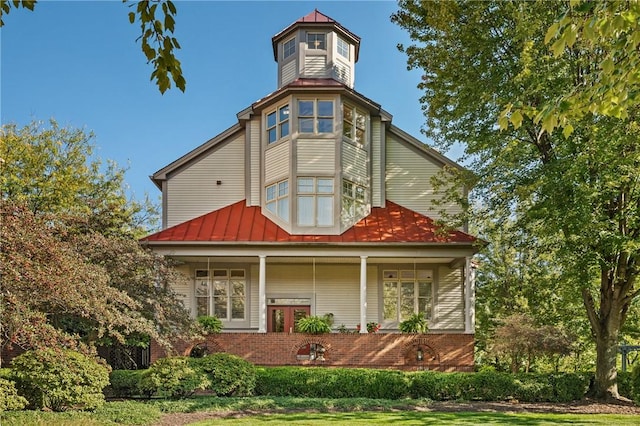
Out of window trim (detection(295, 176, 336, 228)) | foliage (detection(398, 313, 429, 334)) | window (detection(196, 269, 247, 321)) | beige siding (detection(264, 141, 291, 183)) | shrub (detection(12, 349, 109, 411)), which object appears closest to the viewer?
shrub (detection(12, 349, 109, 411))

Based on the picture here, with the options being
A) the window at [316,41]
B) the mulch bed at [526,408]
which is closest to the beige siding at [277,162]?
the window at [316,41]

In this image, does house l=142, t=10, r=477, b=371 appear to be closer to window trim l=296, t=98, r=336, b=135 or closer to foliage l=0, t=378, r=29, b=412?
window trim l=296, t=98, r=336, b=135

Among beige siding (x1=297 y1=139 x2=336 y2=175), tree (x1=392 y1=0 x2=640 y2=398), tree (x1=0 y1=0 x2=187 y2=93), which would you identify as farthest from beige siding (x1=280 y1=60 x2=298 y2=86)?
tree (x1=0 y1=0 x2=187 y2=93)

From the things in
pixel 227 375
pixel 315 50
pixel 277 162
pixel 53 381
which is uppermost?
pixel 315 50

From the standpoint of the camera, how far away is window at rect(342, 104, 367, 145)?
2166cm

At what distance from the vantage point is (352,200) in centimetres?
2142

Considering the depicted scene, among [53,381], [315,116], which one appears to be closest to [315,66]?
[315,116]

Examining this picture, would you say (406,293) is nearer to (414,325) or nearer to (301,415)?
(414,325)

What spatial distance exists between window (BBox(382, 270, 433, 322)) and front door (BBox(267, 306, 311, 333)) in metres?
2.98

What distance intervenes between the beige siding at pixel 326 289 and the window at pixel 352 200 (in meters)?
2.07

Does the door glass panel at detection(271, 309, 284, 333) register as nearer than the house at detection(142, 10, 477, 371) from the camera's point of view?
No

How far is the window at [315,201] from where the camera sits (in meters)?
20.8

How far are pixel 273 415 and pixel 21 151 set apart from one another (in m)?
17.3

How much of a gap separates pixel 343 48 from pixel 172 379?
14689 millimetres
